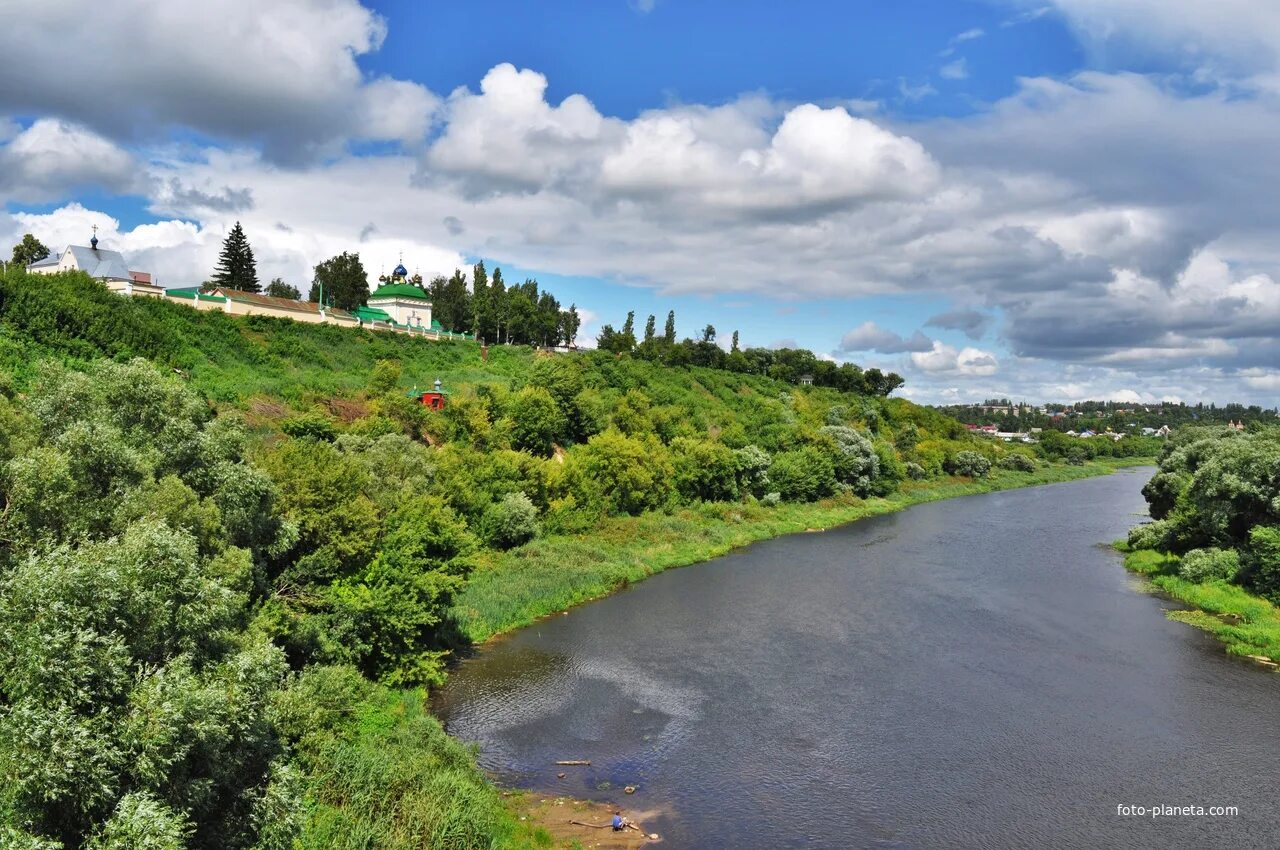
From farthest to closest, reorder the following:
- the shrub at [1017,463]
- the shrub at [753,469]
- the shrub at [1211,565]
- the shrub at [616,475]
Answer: the shrub at [1017,463], the shrub at [753,469], the shrub at [616,475], the shrub at [1211,565]

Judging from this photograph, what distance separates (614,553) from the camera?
44.7m

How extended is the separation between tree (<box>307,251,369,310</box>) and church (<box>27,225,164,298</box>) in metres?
28.1

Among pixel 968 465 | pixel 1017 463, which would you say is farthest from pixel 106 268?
pixel 1017 463

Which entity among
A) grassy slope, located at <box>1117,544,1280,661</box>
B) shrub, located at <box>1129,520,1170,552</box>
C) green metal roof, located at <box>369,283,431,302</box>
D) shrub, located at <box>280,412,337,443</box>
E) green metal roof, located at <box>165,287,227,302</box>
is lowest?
grassy slope, located at <box>1117,544,1280,661</box>

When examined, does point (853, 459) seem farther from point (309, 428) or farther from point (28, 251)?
point (28, 251)

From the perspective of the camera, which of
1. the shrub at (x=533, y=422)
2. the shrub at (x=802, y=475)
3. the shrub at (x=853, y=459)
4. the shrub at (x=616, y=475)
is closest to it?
the shrub at (x=616, y=475)

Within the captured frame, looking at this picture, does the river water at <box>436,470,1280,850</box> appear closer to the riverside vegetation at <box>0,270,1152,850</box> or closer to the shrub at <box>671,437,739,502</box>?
the riverside vegetation at <box>0,270,1152,850</box>

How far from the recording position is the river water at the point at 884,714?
64.7 ft

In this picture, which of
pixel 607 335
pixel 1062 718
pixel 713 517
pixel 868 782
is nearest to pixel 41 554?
pixel 868 782

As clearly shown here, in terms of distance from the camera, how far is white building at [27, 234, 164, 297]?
59.2m

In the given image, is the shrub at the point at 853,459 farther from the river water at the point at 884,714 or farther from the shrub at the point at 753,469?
the river water at the point at 884,714

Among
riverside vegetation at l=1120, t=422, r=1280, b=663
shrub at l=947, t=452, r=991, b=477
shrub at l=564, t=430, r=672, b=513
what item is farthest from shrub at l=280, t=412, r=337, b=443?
shrub at l=947, t=452, r=991, b=477

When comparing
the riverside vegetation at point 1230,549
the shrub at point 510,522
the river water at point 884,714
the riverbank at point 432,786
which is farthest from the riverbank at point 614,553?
the riverside vegetation at point 1230,549

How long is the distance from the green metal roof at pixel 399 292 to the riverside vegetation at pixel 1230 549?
69.7 meters
